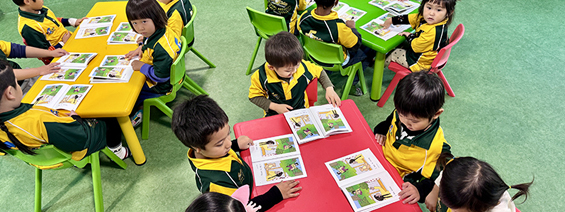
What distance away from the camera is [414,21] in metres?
2.59

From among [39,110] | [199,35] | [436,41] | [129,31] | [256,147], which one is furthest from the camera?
[199,35]

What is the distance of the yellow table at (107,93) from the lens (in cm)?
199

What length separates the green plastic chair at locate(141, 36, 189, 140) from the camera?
2309 mm

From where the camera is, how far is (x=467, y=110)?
2.92 metres

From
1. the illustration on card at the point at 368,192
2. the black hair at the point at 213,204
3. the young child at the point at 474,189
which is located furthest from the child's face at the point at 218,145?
the young child at the point at 474,189

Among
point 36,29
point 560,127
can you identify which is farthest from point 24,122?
point 560,127

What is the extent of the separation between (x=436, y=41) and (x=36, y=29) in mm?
3233

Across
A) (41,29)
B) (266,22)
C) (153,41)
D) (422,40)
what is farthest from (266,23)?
(41,29)

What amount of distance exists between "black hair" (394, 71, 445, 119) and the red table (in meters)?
0.27

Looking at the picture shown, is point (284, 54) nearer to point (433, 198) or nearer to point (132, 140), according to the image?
point (433, 198)

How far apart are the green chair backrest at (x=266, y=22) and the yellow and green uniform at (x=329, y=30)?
23cm

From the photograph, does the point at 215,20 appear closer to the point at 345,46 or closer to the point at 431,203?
A: the point at 345,46

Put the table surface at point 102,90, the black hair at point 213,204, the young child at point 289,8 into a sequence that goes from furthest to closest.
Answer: the young child at point 289,8, the table surface at point 102,90, the black hair at point 213,204

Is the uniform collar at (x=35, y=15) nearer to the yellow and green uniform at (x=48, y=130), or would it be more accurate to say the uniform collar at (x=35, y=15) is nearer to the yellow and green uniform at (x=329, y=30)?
the yellow and green uniform at (x=48, y=130)
